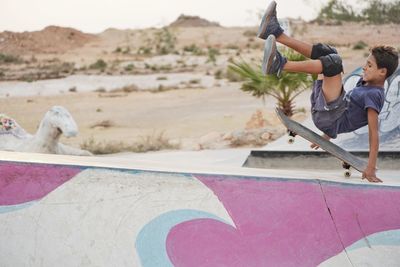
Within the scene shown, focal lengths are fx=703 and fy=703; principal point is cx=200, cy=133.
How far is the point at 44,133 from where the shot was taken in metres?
9.25

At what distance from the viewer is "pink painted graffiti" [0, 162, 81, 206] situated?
13.4 feet

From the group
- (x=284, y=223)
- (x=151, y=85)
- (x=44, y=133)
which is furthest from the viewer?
(x=151, y=85)

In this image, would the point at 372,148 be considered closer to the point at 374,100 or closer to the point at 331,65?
the point at 374,100

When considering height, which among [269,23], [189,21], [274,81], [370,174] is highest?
[269,23]

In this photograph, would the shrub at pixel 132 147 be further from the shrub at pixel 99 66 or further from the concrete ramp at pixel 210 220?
the shrub at pixel 99 66

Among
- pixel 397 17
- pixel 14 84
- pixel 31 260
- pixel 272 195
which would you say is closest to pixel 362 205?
pixel 272 195

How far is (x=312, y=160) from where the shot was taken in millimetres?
6914

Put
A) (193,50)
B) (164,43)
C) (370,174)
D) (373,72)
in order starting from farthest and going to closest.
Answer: (164,43)
(193,50)
(373,72)
(370,174)

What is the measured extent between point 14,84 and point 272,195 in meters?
25.7

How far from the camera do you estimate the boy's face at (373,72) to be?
4422mm

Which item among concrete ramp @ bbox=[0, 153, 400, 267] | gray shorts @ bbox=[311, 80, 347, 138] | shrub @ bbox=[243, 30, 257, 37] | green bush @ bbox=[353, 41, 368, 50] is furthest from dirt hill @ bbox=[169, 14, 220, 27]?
concrete ramp @ bbox=[0, 153, 400, 267]

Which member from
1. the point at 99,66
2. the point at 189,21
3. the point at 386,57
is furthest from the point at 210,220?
the point at 189,21

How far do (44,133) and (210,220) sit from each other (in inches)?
229

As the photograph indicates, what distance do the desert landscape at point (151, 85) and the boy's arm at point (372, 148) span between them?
6537 millimetres
